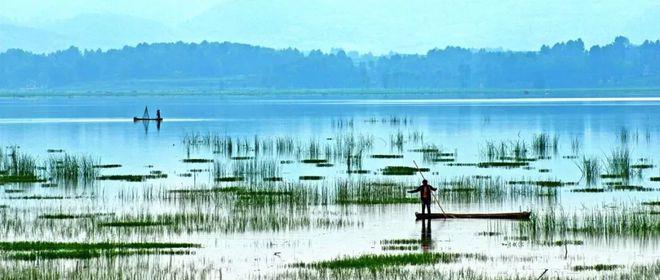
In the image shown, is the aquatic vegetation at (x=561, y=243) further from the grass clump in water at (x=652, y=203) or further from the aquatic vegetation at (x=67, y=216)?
the aquatic vegetation at (x=67, y=216)

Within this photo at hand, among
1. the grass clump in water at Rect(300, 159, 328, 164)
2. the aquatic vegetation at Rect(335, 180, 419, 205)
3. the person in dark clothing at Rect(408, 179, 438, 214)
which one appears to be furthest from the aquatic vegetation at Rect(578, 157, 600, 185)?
the person in dark clothing at Rect(408, 179, 438, 214)

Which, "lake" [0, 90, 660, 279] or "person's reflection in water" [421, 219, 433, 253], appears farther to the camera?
"person's reflection in water" [421, 219, 433, 253]

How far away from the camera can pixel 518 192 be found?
141ft

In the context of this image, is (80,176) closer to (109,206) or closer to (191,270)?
(109,206)

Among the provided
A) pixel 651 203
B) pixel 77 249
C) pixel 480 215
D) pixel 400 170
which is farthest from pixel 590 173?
pixel 77 249

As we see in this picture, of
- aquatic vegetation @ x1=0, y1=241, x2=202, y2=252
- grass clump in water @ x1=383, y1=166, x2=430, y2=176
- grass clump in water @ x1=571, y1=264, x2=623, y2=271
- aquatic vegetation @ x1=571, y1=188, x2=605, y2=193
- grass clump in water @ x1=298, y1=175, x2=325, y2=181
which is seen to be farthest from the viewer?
grass clump in water @ x1=383, y1=166, x2=430, y2=176

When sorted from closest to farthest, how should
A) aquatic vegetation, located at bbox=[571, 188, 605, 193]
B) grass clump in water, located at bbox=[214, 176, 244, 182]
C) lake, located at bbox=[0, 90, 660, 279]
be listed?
1. lake, located at bbox=[0, 90, 660, 279]
2. aquatic vegetation, located at bbox=[571, 188, 605, 193]
3. grass clump in water, located at bbox=[214, 176, 244, 182]

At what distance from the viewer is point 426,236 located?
32125mm

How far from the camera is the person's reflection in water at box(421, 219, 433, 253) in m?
30.1

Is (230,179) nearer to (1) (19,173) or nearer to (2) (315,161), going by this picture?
(1) (19,173)

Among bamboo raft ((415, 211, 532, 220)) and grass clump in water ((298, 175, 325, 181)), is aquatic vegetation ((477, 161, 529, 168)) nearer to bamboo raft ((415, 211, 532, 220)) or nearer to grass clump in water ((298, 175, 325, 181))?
grass clump in water ((298, 175, 325, 181))

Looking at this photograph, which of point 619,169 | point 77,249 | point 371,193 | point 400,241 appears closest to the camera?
point 77,249

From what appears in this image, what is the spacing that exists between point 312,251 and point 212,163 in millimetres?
29847

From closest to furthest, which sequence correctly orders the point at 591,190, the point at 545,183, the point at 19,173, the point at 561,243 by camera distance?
1. the point at 561,243
2. the point at 591,190
3. the point at 545,183
4. the point at 19,173
